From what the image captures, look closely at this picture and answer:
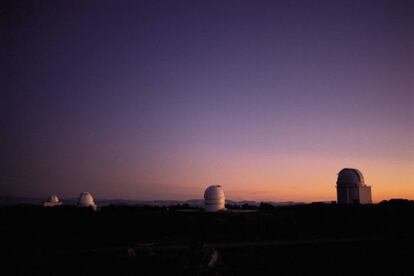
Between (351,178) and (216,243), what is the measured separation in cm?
2990

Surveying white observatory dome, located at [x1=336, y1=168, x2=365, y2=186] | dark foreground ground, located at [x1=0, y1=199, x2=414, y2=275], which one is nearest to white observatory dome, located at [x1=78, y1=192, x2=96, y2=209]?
dark foreground ground, located at [x1=0, y1=199, x2=414, y2=275]

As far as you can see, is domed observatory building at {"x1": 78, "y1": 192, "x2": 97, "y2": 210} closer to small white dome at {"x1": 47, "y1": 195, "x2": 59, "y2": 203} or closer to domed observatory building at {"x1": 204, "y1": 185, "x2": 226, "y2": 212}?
small white dome at {"x1": 47, "y1": 195, "x2": 59, "y2": 203}

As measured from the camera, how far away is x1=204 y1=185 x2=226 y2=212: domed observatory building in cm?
5675

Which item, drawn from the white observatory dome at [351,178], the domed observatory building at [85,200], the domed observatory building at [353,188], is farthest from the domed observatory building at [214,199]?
the domed observatory building at [85,200]

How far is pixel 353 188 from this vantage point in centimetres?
5406

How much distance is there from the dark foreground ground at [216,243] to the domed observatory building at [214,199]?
10974 millimetres

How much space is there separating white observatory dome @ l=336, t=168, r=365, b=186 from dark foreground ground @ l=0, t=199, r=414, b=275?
25.6 feet

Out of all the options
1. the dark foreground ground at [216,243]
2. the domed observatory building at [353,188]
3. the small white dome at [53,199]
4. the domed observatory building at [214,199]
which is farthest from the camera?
the small white dome at [53,199]

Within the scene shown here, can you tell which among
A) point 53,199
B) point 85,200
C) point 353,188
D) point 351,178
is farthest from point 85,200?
point 353,188

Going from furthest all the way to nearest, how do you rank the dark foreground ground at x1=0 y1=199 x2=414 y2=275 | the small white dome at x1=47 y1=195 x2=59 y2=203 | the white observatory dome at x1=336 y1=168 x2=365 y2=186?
the small white dome at x1=47 y1=195 x2=59 y2=203 → the white observatory dome at x1=336 y1=168 x2=365 y2=186 → the dark foreground ground at x1=0 y1=199 x2=414 y2=275

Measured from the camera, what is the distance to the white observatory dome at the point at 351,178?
54.2m

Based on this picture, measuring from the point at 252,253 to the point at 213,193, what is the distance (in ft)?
98.2

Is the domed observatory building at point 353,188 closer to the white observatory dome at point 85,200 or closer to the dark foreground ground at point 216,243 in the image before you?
the dark foreground ground at point 216,243

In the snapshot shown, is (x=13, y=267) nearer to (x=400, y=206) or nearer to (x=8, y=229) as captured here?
(x=8, y=229)
